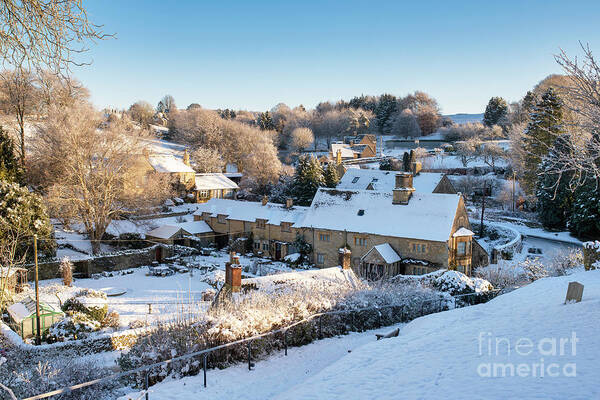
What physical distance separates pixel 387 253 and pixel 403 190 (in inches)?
209

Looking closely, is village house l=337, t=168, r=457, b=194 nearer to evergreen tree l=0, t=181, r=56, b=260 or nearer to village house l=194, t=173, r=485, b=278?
village house l=194, t=173, r=485, b=278

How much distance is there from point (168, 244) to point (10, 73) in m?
30.5

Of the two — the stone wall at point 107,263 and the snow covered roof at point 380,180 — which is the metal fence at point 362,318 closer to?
the stone wall at point 107,263

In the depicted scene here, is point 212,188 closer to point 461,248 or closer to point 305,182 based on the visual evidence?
point 305,182

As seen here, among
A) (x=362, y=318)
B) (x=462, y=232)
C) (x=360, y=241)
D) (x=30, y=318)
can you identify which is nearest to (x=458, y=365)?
(x=362, y=318)

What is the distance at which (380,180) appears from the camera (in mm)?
48625

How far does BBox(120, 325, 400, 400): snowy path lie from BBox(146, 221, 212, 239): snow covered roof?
25.1m

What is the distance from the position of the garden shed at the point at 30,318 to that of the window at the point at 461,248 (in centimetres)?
2388

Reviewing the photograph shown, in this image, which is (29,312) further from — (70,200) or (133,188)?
(133,188)

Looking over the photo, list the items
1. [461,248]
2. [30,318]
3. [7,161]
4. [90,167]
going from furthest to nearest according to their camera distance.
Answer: [90,167], [461,248], [7,161], [30,318]

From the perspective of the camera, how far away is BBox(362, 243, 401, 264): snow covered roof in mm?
29078

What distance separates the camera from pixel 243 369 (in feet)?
36.4

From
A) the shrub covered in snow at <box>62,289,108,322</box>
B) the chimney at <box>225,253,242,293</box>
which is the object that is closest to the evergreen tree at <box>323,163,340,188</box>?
the shrub covered in snow at <box>62,289,108,322</box>

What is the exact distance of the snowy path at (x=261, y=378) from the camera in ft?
31.2
